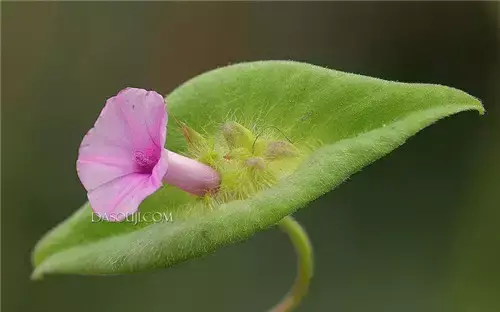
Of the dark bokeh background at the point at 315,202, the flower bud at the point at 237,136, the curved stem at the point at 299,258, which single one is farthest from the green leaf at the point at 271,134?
the dark bokeh background at the point at 315,202

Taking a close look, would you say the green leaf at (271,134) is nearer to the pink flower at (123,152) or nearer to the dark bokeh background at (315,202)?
the pink flower at (123,152)

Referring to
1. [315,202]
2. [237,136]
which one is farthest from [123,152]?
[315,202]

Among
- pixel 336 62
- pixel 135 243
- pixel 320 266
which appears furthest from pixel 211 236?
pixel 336 62

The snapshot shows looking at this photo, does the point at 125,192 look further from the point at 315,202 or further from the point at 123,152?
the point at 315,202

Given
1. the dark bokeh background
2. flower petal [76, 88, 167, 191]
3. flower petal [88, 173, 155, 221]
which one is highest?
flower petal [76, 88, 167, 191]

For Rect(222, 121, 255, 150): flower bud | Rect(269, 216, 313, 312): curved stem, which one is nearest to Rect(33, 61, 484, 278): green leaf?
Rect(222, 121, 255, 150): flower bud

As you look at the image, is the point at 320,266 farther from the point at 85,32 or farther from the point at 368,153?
the point at 368,153

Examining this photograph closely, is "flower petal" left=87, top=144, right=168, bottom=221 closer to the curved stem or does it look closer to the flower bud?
the flower bud
